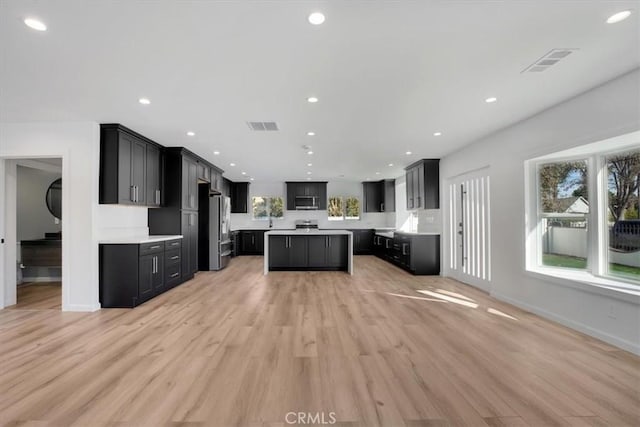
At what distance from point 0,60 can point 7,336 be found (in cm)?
277

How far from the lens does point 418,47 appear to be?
2291 millimetres

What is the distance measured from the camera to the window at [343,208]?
34.7 feet

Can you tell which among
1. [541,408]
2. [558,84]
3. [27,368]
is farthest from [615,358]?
[27,368]

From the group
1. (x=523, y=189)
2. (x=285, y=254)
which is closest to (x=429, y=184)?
(x=523, y=189)

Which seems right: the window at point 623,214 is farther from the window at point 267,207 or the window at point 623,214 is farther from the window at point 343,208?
the window at point 267,207

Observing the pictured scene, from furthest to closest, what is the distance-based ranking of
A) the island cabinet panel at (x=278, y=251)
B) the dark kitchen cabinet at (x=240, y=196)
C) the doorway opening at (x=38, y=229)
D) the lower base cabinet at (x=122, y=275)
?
the dark kitchen cabinet at (x=240, y=196) < the island cabinet panel at (x=278, y=251) < the doorway opening at (x=38, y=229) < the lower base cabinet at (x=122, y=275)

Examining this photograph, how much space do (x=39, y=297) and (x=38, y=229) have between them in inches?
85.3

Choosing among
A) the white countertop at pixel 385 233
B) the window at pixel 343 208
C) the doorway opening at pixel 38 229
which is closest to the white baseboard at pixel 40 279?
the doorway opening at pixel 38 229

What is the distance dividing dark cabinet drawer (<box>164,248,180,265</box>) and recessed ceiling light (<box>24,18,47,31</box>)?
3.61m

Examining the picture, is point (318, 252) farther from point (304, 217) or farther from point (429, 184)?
point (304, 217)

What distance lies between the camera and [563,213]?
3738 millimetres

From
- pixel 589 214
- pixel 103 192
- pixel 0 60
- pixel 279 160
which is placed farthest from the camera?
pixel 279 160

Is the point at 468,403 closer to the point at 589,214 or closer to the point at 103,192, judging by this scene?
the point at 589,214

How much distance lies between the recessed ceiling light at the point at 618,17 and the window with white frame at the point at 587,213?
63.3 inches
